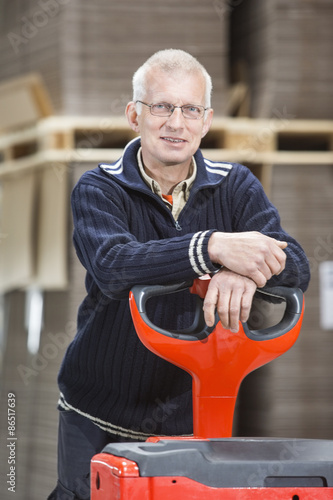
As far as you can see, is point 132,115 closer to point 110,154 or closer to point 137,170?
point 137,170

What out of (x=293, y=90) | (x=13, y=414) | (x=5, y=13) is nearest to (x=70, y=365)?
(x=13, y=414)

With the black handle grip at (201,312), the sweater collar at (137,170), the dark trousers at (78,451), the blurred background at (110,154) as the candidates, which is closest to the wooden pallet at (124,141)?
the blurred background at (110,154)

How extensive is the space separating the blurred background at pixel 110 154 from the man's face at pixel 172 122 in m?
1.17

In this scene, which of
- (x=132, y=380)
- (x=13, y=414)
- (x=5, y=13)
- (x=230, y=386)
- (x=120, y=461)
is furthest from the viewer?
(x=5, y=13)

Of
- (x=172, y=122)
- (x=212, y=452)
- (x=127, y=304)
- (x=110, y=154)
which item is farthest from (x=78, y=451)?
(x=110, y=154)

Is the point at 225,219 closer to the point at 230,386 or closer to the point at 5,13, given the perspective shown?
the point at 230,386

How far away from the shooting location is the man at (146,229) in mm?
1596

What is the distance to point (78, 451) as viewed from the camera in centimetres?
172

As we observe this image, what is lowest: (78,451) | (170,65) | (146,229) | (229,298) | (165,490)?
(78,451)

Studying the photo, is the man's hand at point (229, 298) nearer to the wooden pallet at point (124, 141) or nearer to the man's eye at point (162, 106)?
the man's eye at point (162, 106)

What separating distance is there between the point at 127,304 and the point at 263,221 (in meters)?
0.36

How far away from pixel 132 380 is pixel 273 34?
5.72ft

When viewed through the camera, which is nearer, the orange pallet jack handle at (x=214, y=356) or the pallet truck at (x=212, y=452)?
the pallet truck at (x=212, y=452)

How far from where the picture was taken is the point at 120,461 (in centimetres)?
111
